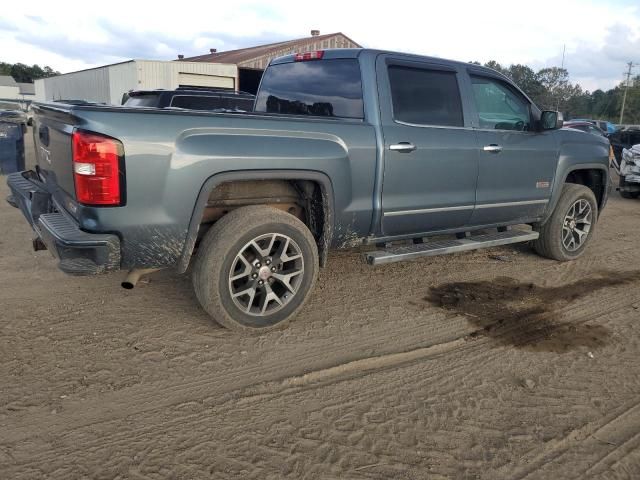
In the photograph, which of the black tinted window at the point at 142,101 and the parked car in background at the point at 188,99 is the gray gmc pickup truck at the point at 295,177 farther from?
the black tinted window at the point at 142,101

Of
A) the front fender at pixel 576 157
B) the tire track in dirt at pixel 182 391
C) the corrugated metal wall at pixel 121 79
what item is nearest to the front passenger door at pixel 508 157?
the front fender at pixel 576 157

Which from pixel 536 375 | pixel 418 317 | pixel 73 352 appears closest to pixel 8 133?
Answer: pixel 73 352

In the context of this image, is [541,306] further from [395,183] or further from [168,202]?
[168,202]

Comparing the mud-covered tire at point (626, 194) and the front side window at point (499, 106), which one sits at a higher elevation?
the front side window at point (499, 106)

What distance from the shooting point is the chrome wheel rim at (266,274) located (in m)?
3.75

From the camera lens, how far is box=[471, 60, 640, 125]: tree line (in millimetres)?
58969

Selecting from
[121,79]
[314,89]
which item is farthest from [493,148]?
[121,79]

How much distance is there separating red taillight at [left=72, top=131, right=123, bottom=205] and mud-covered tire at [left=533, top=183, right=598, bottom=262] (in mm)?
4508

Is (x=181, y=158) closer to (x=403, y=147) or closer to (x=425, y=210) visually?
(x=403, y=147)

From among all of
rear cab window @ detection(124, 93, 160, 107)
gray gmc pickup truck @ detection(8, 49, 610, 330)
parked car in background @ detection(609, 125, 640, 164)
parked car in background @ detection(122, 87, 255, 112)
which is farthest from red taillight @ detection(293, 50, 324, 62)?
parked car in background @ detection(609, 125, 640, 164)

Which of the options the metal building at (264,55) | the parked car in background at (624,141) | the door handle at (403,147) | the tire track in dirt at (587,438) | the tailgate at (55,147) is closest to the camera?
the tire track in dirt at (587,438)

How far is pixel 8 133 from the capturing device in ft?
37.8

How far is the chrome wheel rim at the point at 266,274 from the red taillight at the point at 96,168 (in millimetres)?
932

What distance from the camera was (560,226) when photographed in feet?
19.2
